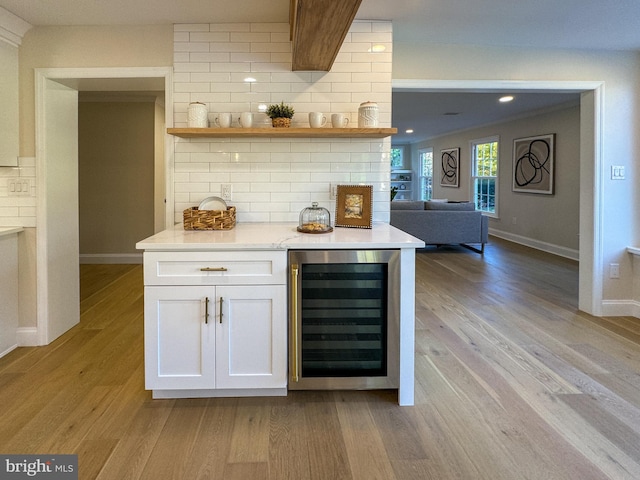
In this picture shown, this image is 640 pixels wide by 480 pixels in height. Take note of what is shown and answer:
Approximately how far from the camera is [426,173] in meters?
13.6

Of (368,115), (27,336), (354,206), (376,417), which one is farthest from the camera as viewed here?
(27,336)

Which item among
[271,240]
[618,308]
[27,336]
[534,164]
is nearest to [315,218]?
[271,240]

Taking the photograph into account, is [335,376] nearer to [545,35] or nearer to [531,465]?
[531,465]

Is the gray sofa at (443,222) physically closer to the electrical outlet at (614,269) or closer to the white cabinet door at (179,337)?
the electrical outlet at (614,269)

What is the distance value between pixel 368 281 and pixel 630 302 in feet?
9.46

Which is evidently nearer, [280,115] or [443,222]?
[280,115]

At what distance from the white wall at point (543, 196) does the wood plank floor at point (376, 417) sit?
374cm

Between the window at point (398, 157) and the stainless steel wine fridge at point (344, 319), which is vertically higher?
the window at point (398, 157)

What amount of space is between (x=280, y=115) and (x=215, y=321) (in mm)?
1342

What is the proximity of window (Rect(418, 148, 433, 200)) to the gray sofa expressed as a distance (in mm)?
5573

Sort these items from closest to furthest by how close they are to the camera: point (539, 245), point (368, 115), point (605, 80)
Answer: point (368, 115) → point (605, 80) → point (539, 245)

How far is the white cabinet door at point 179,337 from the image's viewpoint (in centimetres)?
236

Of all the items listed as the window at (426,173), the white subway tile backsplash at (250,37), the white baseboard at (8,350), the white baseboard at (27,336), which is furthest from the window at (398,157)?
the white baseboard at (8,350)

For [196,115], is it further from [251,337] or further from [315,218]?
[251,337]
